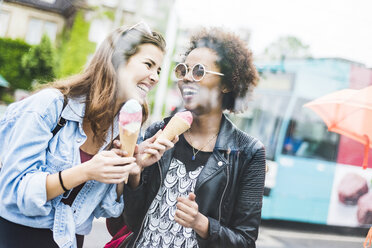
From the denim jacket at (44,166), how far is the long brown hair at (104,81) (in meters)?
0.04

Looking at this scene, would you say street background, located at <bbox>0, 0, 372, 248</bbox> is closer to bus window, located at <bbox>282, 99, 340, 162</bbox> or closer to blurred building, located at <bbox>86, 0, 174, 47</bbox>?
blurred building, located at <bbox>86, 0, 174, 47</bbox>

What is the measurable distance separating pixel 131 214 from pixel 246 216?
0.44 meters

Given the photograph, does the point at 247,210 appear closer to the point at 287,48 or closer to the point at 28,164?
the point at 28,164

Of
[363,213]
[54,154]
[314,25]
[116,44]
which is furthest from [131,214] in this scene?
[363,213]

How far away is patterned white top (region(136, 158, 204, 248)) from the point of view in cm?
115

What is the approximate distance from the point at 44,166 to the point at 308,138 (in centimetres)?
351

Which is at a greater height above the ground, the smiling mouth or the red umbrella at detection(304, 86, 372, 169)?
the red umbrella at detection(304, 86, 372, 169)

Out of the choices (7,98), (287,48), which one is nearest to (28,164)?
(287,48)

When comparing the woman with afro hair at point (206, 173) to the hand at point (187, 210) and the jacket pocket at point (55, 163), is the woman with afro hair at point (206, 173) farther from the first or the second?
the jacket pocket at point (55, 163)

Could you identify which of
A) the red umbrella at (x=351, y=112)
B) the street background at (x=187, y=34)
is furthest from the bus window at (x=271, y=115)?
the red umbrella at (x=351, y=112)

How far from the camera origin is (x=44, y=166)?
101 centimetres

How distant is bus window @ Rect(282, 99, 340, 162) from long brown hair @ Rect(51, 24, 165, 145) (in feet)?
8.80

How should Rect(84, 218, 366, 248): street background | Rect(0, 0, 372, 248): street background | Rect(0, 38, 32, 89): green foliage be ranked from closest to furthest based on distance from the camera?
Rect(0, 0, 372, 248): street background < Rect(0, 38, 32, 89): green foliage < Rect(84, 218, 366, 248): street background

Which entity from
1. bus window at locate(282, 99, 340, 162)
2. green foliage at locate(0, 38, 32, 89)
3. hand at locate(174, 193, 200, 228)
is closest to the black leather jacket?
hand at locate(174, 193, 200, 228)
